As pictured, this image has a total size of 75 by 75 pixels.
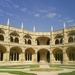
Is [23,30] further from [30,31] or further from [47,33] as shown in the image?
[47,33]

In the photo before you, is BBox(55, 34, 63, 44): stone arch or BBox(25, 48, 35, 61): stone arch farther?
BBox(25, 48, 35, 61): stone arch

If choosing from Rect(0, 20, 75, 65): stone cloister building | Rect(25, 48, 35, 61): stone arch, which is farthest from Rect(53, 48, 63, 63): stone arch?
Rect(25, 48, 35, 61): stone arch

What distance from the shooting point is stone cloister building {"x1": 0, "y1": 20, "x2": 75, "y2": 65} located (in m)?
37.7

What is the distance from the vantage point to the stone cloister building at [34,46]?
37688mm

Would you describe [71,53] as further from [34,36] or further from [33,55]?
[34,36]

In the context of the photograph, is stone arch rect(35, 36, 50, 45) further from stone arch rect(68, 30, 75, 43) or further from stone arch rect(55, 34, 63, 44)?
stone arch rect(68, 30, 75, 43)

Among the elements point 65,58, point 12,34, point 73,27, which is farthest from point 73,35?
point 12,34

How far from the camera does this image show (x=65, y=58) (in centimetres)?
3856

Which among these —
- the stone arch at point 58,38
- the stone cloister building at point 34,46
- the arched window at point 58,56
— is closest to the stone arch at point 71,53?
the stone cloister building at point 34,46

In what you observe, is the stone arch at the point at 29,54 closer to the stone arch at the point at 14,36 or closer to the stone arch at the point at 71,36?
the stone arch at the point at 14,36

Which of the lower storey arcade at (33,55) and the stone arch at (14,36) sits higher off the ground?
the stone arch at (14,36)

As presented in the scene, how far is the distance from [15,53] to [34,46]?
281 inches

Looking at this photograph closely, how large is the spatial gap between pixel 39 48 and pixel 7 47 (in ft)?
38.6

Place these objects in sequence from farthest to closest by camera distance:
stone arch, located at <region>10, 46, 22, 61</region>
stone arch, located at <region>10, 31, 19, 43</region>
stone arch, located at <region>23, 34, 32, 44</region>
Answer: stone arch, located at <region>23, 34, 32, 44</region>, stone arch, located at <region>10, 31, 19, 43</region>, stone arch, located at <region>10, 46, 22, 61</region>
